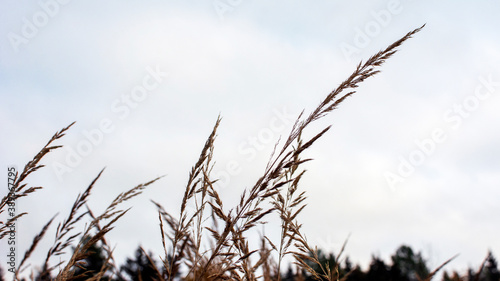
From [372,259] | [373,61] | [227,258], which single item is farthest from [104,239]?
[372,259]

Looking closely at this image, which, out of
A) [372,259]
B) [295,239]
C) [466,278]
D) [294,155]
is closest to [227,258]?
[294,155]

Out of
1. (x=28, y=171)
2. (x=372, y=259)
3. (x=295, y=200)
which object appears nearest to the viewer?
(x=28, y=171)

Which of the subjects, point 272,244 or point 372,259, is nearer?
point 272,244

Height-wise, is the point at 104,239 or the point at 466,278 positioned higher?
the point at 104,239

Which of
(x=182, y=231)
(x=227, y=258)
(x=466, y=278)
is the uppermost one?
(x=182, y=231)

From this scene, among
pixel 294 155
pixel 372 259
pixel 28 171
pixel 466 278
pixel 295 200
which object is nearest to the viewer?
pixel 466 278

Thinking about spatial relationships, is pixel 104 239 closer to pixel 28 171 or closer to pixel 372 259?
pixel 28 171

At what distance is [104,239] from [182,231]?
0.54 m

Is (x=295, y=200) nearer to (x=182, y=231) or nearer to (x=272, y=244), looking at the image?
(x=272, y=244)

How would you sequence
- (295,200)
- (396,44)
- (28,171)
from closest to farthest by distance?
(396,44)
(28,171)
(295,200)

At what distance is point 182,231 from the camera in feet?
5.42

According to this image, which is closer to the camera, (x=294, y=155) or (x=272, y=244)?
(x=294, y=155)

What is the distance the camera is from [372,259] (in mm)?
67250

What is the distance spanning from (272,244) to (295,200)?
0.91 feet
